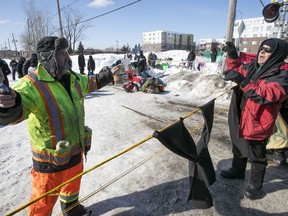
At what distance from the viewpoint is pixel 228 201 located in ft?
8.70

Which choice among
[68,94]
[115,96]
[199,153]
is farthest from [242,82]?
[115,96]

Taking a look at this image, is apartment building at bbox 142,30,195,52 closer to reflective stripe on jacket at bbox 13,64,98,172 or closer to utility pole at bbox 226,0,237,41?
utility pole at bbox 226,0,237,41

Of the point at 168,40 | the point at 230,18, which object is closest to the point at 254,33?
the point at 168,40

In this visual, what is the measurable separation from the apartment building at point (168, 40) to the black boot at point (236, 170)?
86.7 m

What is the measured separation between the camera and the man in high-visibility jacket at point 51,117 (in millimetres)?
1707

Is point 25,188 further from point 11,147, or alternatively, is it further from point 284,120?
point 284,120

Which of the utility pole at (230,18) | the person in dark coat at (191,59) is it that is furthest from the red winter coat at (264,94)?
the person in dark coat at (191,59)

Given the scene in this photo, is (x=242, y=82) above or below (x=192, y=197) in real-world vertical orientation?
above

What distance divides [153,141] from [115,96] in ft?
16.4

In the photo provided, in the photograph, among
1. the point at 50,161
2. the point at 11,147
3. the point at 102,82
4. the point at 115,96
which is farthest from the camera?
the point at 115,96

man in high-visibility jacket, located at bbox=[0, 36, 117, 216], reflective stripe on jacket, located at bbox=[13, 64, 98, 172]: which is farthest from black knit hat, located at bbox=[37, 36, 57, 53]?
reflective stripe on jacket, located at bbox=[13, 64, 98, 172]

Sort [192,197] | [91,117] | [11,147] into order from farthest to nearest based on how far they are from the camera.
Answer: [91,117] < [11,147] < [192,197]

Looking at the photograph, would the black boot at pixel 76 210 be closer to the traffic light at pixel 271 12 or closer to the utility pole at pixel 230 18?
the traffic light at pixel 271 12

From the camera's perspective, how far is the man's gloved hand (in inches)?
52.2
